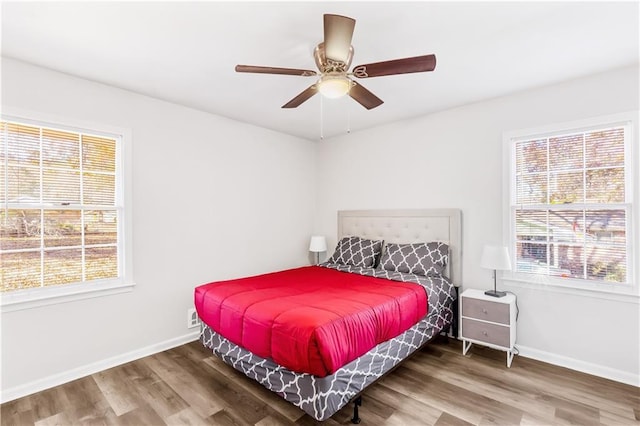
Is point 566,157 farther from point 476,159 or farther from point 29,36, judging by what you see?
point 29,36

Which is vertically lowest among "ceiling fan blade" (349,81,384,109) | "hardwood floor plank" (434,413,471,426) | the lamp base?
"hardwood floor plank" (434,413,471,426)

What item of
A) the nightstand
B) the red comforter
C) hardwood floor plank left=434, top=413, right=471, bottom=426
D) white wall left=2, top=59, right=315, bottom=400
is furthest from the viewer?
the nightstand

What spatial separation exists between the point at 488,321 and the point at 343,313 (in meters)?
1.66

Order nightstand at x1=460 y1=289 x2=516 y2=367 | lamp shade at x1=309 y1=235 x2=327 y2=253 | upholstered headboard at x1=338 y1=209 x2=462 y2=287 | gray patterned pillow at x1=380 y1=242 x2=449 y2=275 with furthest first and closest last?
lamp shade at x1=309 y1=235 x2=327 y2=253
upholstered headboard at x1=338 y1=209 x2=462 y2=287
gray patterned pillow at x1=380 y1=242 x2=449 y2=275
nightstand at x1=460 y1=289 x2=516 y2=367

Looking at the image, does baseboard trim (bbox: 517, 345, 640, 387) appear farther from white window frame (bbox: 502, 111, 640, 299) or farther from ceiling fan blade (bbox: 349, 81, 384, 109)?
ceiling fan blade (bbox: 349, 81, 384, 109)

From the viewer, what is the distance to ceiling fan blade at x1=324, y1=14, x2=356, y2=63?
1.60 meters

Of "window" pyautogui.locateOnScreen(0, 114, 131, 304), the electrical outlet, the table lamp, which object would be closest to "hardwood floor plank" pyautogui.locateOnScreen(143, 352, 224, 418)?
the electrical outlet

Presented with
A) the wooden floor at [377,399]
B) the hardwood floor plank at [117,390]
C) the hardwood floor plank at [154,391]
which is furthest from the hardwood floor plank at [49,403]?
the hardwood floor plank at [154,391]

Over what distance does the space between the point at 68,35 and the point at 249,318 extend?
7.55 feet

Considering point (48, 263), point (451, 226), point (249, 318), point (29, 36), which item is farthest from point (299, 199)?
point (29, 36)

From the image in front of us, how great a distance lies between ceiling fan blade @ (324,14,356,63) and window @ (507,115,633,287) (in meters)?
2.25

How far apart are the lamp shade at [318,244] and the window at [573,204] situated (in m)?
2.40

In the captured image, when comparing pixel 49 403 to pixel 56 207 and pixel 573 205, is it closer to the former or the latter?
pixel 56 207

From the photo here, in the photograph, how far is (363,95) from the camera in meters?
2.32
